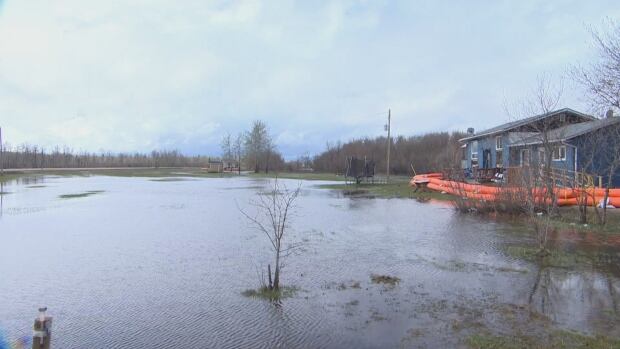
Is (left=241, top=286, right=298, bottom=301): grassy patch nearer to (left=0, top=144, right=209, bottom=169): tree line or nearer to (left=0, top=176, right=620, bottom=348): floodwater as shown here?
(left=0, top=176, right=620, bottom=348): floodwater

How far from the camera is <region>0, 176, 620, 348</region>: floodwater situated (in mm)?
5684

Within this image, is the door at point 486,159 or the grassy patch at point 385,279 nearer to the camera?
the grassy patch at point 385,279

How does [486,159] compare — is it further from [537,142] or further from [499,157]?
[537,142]

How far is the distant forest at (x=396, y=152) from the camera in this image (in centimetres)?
6700

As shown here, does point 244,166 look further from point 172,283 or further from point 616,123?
point 172,283

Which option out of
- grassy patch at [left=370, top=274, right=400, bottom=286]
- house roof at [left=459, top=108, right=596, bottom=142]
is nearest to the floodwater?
grassy patch at [left=370, top=274, right=400, bottom=286]

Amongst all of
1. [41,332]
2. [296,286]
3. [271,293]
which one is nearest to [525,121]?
[296,286]

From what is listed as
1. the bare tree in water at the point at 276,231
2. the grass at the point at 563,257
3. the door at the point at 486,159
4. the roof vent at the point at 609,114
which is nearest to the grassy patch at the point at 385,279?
the bare tree in water at the point at 276,231

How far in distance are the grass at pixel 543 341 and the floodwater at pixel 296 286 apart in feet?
0.66

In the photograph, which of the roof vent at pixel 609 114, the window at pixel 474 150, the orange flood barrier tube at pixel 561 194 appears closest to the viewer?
the roof vent at pixel 609 114

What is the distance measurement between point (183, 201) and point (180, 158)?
84.1 m

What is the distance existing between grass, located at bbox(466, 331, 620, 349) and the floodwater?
0.66 feet

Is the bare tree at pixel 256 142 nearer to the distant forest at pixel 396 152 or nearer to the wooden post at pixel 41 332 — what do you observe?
the distant forest at pixel 396 152

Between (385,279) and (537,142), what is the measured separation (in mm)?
12603
